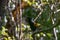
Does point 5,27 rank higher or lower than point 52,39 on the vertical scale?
higher

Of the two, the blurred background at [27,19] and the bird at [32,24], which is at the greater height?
the blurred background at [27,19]

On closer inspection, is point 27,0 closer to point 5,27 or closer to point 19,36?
point 5,27

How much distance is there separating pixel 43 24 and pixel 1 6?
1446 mm

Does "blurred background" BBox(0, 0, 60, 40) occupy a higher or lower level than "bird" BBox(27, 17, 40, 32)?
higher

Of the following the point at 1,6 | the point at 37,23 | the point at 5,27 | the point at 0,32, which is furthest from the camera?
the point at 37,23

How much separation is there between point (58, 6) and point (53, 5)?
27 centimetres

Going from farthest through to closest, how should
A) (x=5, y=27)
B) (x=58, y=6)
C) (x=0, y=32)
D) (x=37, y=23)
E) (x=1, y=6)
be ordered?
(x=37, y=23), (x=58, y=6), (x=5, y=27), (x=0, y=32), (x=1, y=6)

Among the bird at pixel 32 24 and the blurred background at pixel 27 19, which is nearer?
the blurred background at pixel 27 19

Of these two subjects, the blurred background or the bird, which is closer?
the blurred background

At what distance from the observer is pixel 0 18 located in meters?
1.91

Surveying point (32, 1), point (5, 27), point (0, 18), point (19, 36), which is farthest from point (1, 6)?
point (32, 1)

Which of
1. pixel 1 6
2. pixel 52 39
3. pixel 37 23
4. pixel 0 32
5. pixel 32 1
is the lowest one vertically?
pixel 52 39

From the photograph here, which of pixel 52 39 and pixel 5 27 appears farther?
pixel 52 39

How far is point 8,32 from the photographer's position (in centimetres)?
247
